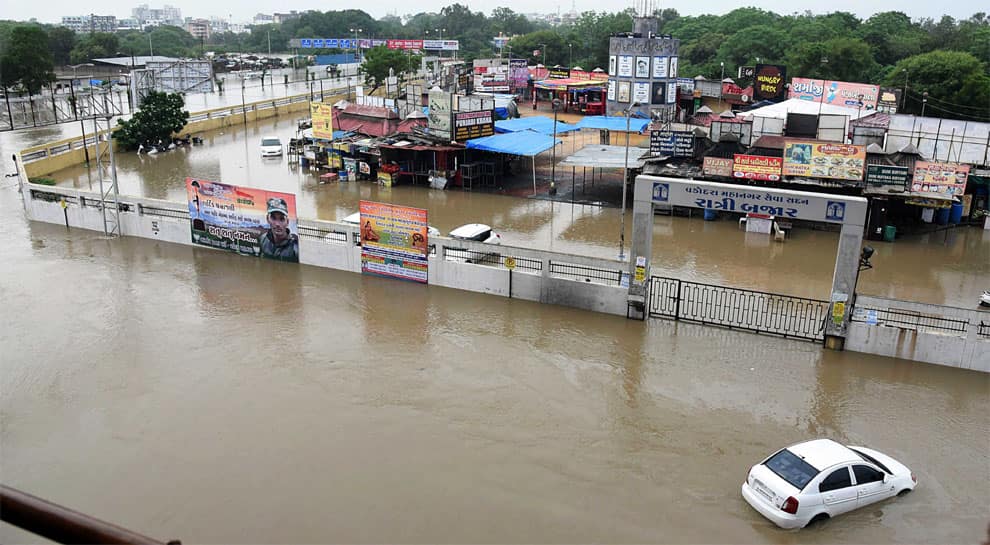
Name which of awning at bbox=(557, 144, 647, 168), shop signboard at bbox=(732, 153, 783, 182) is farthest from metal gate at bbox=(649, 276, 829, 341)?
awning at bbox=(557, 144, 647, 168)

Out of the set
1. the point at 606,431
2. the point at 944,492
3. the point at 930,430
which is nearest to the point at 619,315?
the point at 606,431

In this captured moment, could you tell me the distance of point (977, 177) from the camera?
28.9 metres

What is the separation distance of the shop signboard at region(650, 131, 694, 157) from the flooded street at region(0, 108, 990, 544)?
8.95 meters

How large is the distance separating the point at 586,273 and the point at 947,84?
50.9m

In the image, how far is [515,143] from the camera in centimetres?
3488

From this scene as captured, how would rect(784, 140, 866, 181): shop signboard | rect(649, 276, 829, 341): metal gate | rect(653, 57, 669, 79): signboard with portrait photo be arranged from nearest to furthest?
1. rect(649, 276, 829, 341): metal gate
2. rect(784, 140, 866, 181): shop signboard
3. rect(653, 57, 669, 79): signboard with portrait photo

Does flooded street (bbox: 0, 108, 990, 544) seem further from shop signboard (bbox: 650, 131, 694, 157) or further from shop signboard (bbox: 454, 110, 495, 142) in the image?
shop signboard (bbox: 454, 110, 495, 142)

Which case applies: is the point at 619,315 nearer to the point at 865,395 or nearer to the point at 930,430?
the point at 865,395

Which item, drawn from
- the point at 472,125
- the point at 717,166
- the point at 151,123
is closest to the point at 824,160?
the point at 717,166

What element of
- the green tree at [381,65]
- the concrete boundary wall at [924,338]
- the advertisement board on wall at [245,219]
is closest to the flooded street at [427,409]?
the concrete boundary wall at [924,338]

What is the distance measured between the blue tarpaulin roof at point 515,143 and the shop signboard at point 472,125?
1.20ft

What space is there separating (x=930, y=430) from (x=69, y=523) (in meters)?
15.7

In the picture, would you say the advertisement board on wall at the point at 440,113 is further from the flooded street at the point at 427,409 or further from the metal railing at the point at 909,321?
the metal railing at the point at 909,321

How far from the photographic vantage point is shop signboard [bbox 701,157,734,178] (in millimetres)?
29047
